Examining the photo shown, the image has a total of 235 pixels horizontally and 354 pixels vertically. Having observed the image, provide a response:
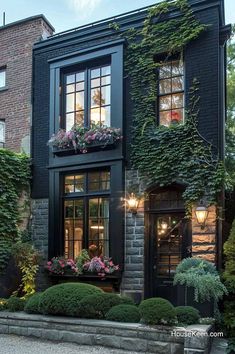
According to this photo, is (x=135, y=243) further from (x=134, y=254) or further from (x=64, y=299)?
(x=64, y=299)

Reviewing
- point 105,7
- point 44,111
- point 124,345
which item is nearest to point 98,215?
point 44,111

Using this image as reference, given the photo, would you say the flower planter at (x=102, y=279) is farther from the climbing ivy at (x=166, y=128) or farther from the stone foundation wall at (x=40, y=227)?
the climbing ivy at (x=166, y=128)

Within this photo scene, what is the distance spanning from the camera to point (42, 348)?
6184 millimetres

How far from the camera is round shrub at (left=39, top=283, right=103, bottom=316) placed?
664cm

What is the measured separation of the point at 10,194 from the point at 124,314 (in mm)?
4615

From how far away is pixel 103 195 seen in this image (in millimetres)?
9445

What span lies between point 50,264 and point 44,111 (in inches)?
148

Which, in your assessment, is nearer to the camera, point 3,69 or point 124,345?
point 124,345

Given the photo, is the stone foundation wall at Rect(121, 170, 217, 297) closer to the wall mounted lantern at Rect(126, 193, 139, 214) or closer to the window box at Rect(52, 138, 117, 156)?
the wall mounted lantern at Rect(126, 193, 139, 214)

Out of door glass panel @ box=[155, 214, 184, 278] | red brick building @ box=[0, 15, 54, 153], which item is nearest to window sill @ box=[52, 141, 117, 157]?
red brick building @ box=[0, 15, 54, 153]

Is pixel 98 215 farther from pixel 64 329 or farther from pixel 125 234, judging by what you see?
pixel 64 329

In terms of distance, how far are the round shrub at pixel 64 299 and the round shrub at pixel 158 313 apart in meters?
1.02

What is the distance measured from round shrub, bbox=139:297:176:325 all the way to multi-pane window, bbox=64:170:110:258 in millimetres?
3067

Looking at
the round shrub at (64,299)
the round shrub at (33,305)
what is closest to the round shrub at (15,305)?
the round shrub at (33,305)
